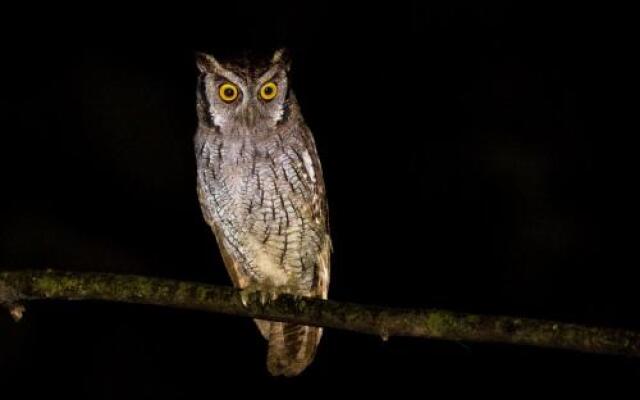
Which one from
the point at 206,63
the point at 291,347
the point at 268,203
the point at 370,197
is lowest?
the point at 370,197

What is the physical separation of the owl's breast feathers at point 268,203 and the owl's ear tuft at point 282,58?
27 centimetres

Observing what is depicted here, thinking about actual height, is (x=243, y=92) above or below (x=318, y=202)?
above

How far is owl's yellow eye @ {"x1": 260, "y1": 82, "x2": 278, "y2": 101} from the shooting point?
2.52 m

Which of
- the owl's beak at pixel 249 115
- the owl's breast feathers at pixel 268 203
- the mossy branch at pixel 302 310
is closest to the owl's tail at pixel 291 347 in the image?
the owl's breast feathers at pixel 268 203

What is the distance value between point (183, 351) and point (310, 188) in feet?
9.57

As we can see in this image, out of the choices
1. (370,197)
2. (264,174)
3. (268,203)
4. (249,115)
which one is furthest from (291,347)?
(370,197)

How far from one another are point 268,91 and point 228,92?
149mm

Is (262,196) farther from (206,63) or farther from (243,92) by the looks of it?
(206,63)

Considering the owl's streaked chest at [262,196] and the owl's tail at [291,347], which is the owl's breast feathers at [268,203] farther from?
the owl's tail at [291,347]

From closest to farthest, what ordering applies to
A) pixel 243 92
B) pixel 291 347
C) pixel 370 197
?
pixel 243 92 < pixel 291 347 < pixel 370 197

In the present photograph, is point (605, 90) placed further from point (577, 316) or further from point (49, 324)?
point (49, 324)

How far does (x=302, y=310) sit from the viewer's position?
195 centimetres

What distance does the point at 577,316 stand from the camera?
4727 millimetres

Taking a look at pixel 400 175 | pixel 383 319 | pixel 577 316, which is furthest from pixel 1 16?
pixel 577 316
